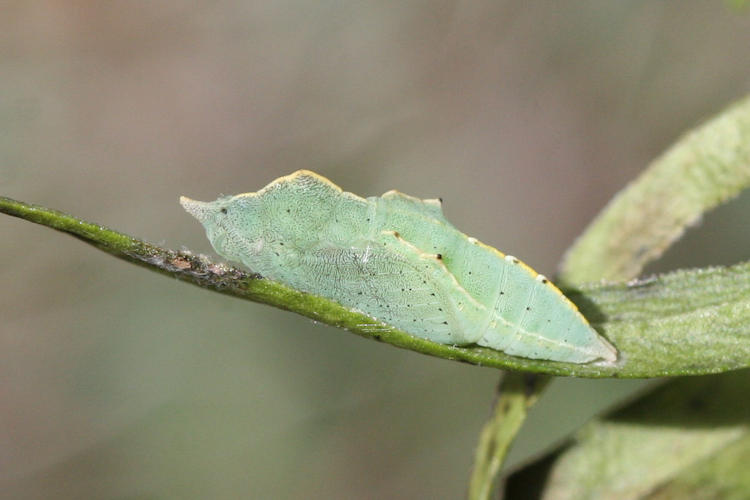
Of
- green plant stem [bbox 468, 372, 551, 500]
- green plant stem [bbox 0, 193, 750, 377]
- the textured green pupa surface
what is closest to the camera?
green plant stem [bbox 0, 193, 750, 377]

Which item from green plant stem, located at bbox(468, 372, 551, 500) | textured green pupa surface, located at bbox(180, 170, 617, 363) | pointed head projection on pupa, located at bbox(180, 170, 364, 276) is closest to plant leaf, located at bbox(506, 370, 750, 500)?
green plant stem, located at bbox(468, 372, 551, 500)

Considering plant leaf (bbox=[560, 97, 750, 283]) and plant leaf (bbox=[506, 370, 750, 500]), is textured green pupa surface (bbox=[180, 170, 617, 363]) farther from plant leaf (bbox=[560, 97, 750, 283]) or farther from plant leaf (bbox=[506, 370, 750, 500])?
plant leaf (bbox=[506, 370, 750, 500])

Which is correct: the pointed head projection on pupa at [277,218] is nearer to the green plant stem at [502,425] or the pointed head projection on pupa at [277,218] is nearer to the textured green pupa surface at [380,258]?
the textured green pupa surface at [380,258]

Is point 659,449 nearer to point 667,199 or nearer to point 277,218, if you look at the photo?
point 667,199

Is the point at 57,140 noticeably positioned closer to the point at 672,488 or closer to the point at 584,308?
the point at 584,308

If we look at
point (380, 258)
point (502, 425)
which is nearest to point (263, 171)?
point (380, 258)

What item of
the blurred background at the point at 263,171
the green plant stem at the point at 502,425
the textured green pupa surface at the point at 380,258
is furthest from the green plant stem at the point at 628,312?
the blurred background at the point at 263,171

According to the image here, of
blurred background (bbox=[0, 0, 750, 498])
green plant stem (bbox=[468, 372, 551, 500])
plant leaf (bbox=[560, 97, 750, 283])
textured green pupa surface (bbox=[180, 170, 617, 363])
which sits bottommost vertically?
green plant stem (bbox=[468, 372, 551, 500])
